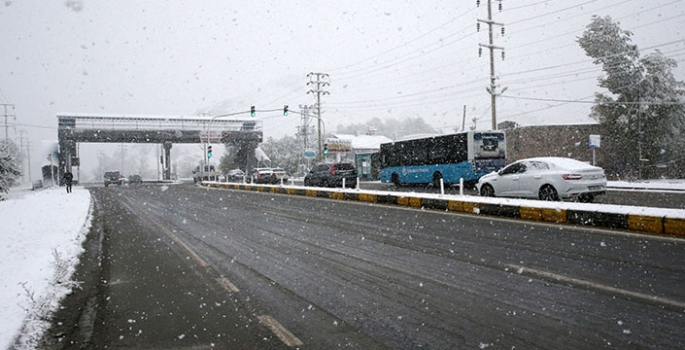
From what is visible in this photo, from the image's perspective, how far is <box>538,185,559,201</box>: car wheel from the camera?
13.8 metres

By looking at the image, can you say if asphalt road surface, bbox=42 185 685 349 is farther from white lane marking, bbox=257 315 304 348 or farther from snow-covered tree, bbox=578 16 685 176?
snow-covered tree, bbox=578 16 685 176

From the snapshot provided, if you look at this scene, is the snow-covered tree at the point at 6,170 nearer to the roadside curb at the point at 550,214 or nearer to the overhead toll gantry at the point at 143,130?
the roadside curb at the point at 550,214

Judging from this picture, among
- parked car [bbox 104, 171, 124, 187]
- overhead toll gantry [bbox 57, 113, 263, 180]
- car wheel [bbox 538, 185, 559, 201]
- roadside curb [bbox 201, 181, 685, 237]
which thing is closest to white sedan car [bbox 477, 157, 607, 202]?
car wheel [bbox 538, 185, 559, 201]

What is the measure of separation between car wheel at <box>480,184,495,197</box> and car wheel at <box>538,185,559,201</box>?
228 cm

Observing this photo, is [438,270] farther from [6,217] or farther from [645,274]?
[6,217]

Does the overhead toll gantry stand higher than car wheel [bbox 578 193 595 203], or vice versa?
the overhead toll gantry

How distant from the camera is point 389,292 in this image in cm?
498

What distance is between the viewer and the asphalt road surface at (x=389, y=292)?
3.76 m

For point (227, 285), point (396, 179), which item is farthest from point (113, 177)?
point (227, 285)

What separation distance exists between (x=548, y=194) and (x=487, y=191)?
2942 mm

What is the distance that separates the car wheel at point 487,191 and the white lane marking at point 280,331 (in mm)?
13734

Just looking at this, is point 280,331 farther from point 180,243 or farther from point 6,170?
point 6,170

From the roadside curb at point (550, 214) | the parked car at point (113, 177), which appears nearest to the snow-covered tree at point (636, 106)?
the roadside curb at point (550, 214)

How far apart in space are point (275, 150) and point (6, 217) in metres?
64.9
